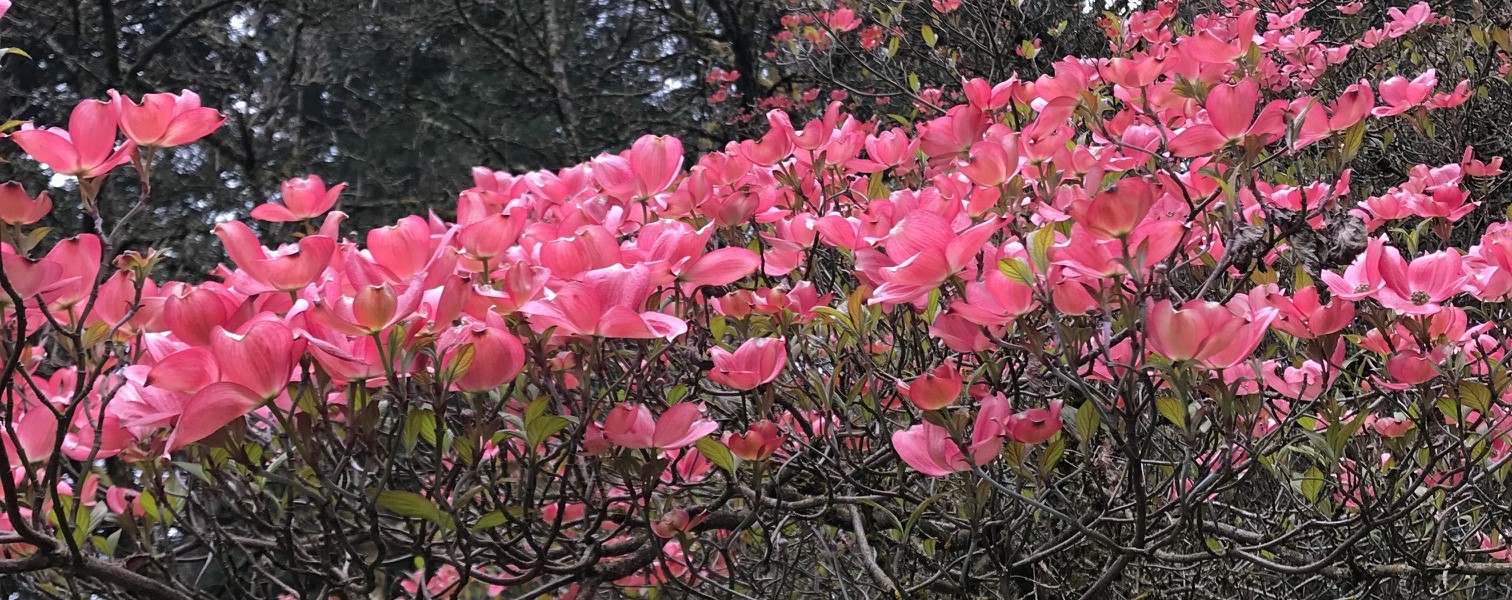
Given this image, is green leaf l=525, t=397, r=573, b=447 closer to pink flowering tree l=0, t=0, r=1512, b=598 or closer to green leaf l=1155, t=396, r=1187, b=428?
pink flowering tree l=0, t=0, r=1512, b=598

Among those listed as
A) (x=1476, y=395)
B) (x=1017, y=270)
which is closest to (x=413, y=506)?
(x=1017, y=270)

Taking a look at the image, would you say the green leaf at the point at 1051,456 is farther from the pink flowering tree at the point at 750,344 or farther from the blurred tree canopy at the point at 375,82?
the blurred tree canopy at the point at 375,82

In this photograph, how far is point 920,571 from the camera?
1.94 meters

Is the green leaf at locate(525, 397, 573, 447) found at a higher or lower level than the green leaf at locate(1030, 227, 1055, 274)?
lower

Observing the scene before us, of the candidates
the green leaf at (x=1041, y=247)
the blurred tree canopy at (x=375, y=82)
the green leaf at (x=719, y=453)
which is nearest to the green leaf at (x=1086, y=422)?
the green leaf at (x=1041, y=247)

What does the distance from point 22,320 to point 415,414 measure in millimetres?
275

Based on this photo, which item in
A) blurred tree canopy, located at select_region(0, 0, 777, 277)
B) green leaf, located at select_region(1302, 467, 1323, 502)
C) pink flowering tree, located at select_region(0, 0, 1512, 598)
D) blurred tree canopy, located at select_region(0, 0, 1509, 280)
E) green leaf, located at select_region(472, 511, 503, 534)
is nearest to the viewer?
pink flowering tree, located at select_region(0, 0, 1512, 598)

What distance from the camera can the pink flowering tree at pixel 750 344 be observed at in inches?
29.2

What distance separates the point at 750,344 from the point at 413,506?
0.32 meters

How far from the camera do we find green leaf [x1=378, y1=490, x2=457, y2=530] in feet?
2.55

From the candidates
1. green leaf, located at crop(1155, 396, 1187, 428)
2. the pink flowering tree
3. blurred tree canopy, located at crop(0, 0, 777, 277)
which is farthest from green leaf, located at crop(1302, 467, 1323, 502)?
blurred tree canopy, located at crop(0, 0, 777, 277)

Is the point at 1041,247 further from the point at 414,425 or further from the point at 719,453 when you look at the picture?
the point at 414,425

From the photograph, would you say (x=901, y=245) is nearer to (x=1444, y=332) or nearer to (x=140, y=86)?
(x=1444, y=332)

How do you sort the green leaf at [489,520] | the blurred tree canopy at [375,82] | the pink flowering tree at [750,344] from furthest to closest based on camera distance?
the blurred tree canopy at [375,82] < the green leaf at [489,520] < the pink flowering tree at [750,344]
